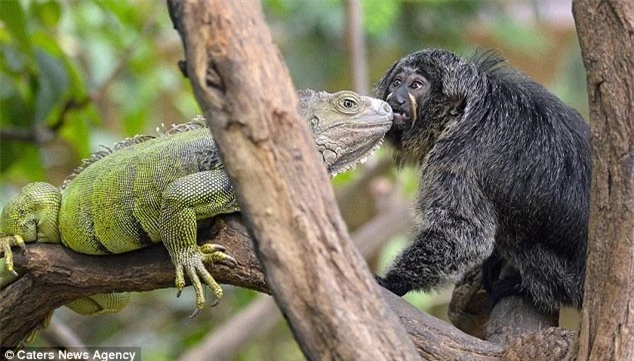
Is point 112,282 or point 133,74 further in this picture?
point 133,74

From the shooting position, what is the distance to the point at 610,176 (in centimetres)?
248

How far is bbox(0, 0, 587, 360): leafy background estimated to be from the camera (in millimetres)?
5500

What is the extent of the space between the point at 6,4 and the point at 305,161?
131 inches

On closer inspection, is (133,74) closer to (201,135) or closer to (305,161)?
(201,135)

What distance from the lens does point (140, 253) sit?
3.56 m

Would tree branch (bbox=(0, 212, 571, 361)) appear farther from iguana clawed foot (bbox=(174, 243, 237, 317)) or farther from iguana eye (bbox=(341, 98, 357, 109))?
iguana eye (bbox=(341, 98, 357, 109))

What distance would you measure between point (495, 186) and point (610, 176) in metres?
1.42

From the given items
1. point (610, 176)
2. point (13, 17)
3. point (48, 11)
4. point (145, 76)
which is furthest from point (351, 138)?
point (145, 76)

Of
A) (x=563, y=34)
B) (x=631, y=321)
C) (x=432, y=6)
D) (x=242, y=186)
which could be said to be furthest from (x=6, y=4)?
(x=563, y=34)

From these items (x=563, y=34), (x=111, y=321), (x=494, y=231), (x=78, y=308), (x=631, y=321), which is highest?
(x=631, y=321)

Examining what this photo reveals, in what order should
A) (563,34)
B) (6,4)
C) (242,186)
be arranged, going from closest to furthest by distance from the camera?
(242,186), (6,4), (563,34)

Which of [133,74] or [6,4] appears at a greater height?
[6,4]

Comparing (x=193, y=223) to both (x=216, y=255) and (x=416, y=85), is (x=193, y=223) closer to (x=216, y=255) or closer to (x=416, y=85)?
(x=216, y=255)

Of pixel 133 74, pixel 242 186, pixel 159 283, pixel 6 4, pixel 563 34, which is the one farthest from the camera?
pixel 563 34
